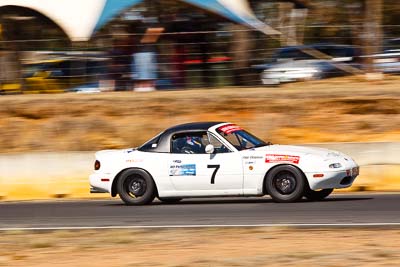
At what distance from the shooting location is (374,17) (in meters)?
23.1

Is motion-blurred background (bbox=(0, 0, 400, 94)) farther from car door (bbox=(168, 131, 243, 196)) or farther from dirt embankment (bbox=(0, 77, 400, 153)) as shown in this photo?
car door (bbox=(168, 131, 243, 196))

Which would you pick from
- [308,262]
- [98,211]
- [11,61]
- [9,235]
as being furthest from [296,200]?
[11,61]

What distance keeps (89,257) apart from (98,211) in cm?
446

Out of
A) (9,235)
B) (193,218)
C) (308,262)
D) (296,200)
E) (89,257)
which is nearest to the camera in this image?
(308,262)

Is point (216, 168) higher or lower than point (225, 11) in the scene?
lower

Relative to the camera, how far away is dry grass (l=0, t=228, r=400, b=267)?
29.0ft

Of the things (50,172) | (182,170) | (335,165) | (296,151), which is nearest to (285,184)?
(296,151)

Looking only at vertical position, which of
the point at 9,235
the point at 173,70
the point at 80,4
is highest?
the point at 80,4

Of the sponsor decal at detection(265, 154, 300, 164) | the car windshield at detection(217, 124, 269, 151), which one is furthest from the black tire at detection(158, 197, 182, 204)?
the sponsor decal at detection(265, 154, 300, 164)

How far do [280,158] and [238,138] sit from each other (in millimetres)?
1050

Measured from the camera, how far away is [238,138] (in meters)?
14.4

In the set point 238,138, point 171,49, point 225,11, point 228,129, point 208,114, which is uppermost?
point 225,11

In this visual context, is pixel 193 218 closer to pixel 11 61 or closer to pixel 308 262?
pixel 308 262

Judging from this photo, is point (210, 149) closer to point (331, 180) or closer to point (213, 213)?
point (213, 213)
